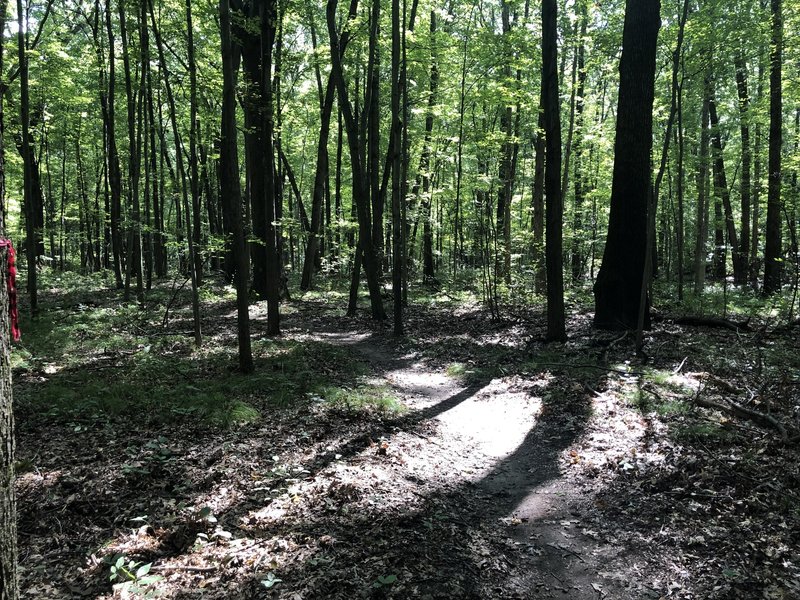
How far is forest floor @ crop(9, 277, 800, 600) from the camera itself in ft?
11.8

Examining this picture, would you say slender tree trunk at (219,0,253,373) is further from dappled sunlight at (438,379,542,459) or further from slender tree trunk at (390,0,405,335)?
slender tree trunk at (390,0,405,335)

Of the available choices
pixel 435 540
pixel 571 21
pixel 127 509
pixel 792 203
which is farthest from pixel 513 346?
pixel 571 21

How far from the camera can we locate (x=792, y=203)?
→ 45.6ft

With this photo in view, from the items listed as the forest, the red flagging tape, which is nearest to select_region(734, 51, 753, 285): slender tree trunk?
the forest

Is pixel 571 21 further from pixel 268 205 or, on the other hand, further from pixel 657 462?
pixel 657 462

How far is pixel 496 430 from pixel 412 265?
17828 millimetres

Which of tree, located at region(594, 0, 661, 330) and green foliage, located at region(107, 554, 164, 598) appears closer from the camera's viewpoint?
green foliage, located at region(107, 554, 164, 598)

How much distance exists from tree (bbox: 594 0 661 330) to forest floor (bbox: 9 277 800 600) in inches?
51.8

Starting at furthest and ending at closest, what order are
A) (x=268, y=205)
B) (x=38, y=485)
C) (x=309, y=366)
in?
(x=268, y=205) < (x=309, y=366) < (x=38, y=485)

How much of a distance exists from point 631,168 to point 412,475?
828cm

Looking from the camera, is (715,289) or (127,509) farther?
(715,289)

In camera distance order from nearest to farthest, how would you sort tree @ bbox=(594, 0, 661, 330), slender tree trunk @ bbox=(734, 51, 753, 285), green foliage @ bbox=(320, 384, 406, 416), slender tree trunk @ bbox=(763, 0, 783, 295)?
green foliage @ bbox=(320, 384, 406, 416) < tree @ bbox=(594, 0, 661, 330) < slender tree trunk @ bbox=(763, 0, 783, 295) < slender tree trunk @ bbox=(734, 51, 753, 285)

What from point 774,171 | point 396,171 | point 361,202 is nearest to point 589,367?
point 396,171

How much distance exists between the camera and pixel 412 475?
17.4ft
